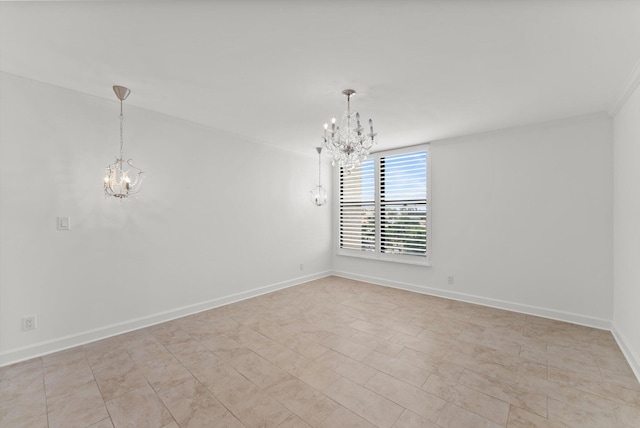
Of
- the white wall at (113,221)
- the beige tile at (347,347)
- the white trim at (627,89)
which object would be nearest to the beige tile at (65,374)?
the white wall at (113,221)

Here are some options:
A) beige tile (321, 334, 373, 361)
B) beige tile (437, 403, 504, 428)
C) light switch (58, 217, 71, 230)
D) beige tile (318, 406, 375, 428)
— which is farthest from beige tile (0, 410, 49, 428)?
beige tile (437, 403, 504, 428)

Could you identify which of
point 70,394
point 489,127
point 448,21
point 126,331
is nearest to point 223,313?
point 126,331

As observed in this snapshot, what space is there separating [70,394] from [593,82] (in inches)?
198

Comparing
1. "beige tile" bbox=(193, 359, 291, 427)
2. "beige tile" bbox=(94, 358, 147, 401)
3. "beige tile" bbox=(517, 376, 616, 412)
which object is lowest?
"beige tile" bbox=(94, 358, 147, 401)

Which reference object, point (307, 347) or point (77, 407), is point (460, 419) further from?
point (77, 407)

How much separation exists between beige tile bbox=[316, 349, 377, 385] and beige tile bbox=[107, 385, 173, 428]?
1.26 meters

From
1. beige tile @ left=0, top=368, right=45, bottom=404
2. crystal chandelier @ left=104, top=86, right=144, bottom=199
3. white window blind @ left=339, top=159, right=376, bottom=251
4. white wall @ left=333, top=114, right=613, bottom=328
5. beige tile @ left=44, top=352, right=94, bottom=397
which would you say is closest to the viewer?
beige tile @ left=0, top=368, right=45, bottom=404

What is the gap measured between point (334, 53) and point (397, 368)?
2.62 m

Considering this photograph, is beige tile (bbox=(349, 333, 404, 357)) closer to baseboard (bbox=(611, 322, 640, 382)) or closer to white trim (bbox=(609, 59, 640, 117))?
baseboard (bbox=(611, 322, 640, 382))

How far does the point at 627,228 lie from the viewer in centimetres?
267

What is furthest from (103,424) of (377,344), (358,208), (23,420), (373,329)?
(358,208)

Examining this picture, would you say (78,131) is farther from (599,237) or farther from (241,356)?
(599,237)

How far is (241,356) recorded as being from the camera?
2609mm

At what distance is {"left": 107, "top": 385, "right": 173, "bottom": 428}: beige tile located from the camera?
1783mm
